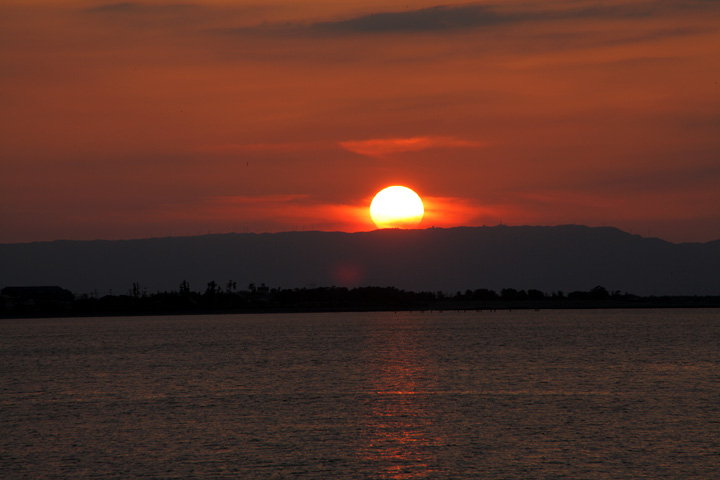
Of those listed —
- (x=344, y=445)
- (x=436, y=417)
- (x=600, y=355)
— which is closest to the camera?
(x=344, y=445)

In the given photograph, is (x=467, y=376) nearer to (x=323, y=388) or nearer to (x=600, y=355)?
(x=323, y=388)

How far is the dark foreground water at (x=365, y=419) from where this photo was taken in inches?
1916

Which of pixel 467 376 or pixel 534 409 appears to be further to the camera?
pixel 467 376

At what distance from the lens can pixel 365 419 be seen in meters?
65.8

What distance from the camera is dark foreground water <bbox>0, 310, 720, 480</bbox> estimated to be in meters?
48.7

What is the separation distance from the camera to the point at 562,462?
49.3 meters

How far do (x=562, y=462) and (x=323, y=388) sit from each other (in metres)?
42.0

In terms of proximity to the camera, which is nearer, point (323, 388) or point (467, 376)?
point (323, 388)

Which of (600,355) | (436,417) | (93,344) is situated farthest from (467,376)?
(93,344)

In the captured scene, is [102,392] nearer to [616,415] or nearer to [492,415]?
[492,415]

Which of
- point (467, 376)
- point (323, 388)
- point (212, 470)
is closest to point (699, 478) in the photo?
point (212, 470)

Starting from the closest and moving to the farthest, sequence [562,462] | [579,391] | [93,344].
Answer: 1. [562,462]
2. [579,391]
3. [93,344]

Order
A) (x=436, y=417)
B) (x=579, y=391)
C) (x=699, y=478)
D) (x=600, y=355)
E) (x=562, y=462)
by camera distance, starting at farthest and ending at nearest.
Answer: (x=600, y=355) < (x=579, y=391) < (x=436, y=417) < (x=562, y=462) < (x=699, y=478)

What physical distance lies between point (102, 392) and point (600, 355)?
80.5m
